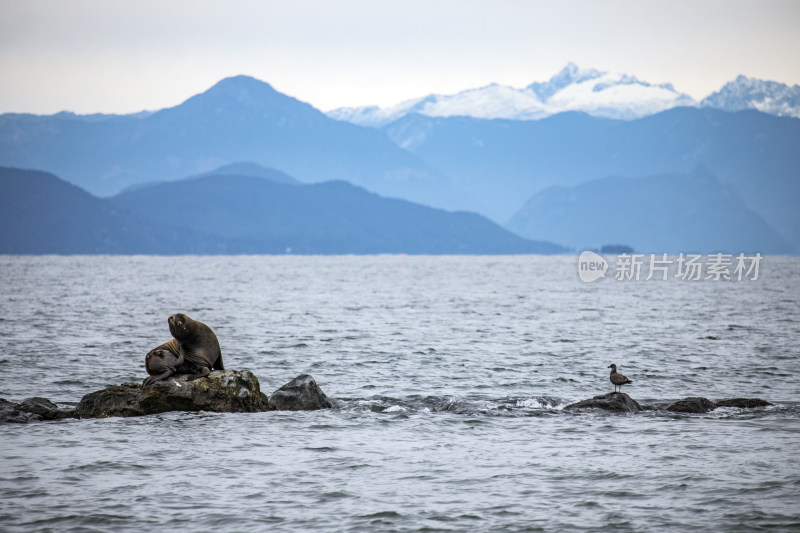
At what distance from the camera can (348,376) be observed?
3462 cm

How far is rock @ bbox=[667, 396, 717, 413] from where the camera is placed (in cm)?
2522

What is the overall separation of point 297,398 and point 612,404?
9.62m

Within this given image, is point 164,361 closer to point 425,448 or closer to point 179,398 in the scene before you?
point 179,398

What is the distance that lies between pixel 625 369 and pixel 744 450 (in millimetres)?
16560

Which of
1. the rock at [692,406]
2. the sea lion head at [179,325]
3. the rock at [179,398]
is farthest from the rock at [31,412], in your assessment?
the rock at [692,406]

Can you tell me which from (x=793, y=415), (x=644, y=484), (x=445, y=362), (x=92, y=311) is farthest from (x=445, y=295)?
(x=644, y=484)

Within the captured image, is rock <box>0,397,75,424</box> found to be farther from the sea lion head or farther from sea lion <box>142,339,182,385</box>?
the sea lion head

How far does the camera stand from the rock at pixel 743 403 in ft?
85.0

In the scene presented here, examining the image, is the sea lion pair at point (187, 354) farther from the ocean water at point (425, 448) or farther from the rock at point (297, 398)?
the rock at point (297, 398)

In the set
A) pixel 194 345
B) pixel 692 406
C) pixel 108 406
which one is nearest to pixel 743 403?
→ pixel 692 406

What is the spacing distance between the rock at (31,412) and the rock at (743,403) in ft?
64.1

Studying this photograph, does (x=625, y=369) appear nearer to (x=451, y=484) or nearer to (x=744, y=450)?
(x=744, y=450)

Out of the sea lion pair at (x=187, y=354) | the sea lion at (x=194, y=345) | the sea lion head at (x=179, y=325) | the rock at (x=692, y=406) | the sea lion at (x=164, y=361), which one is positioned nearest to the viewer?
the sea lion head at (x=179, y=325)

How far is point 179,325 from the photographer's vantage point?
23.2 metres
